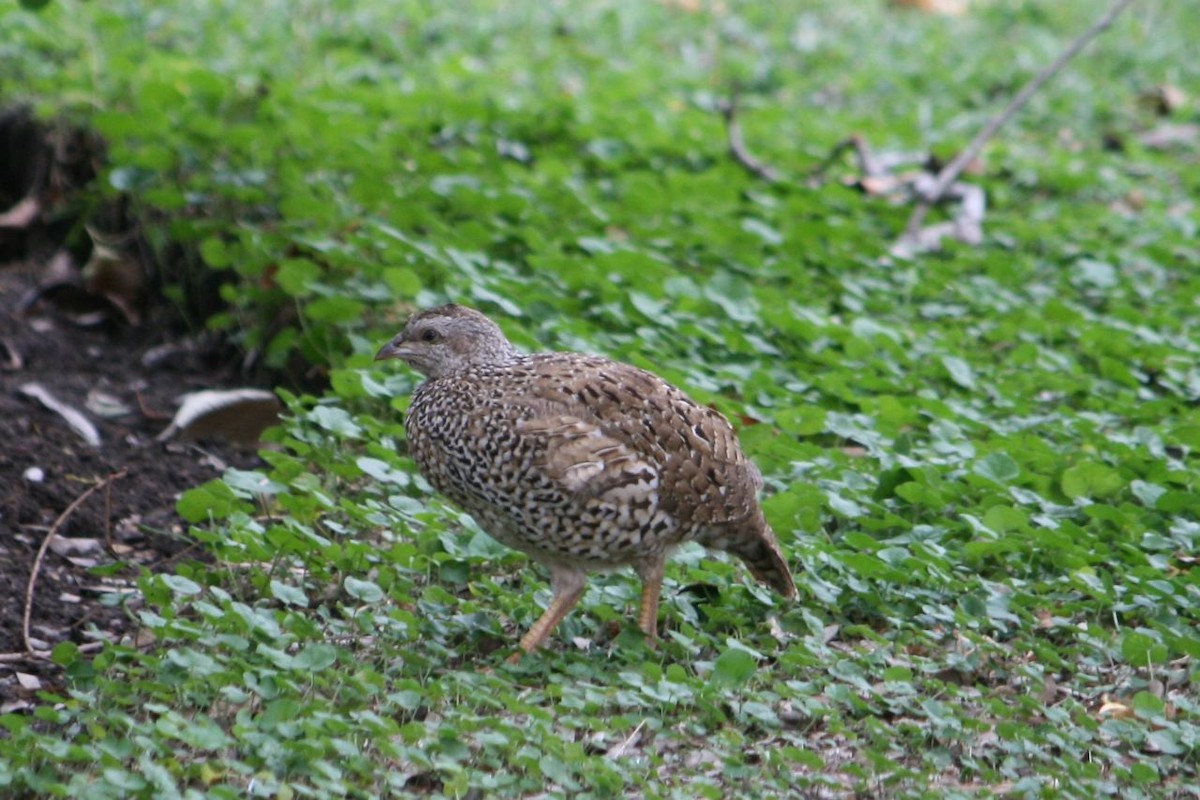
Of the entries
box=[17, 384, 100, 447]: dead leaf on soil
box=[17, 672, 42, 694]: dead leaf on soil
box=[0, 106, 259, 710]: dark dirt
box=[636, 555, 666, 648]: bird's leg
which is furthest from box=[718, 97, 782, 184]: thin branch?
box=[17, 672, 42, 694]: dead leaf on soil

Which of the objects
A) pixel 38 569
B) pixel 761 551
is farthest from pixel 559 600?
pixel 38 569

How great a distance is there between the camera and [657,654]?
4688 mm

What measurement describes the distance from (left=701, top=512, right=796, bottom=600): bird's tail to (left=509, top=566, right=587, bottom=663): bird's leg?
0.44m

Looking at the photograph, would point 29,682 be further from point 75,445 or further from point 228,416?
point 228,416

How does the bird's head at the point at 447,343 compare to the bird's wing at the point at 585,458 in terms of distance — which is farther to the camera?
the bird's head at the point at 447,343

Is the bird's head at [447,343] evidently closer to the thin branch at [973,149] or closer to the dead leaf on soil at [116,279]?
the dead leaf on soil at [116,279]

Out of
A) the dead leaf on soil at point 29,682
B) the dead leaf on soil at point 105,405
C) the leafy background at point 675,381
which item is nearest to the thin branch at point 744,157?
the leafy background at point 675,381

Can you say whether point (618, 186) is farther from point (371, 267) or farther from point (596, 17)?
point (596, 17)

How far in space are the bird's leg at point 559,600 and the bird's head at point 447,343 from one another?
0.70 metres

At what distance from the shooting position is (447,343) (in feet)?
16.8

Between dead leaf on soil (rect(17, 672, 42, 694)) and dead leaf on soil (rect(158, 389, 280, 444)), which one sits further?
dead leaf on soil (rect(158, 389, 280, 444))

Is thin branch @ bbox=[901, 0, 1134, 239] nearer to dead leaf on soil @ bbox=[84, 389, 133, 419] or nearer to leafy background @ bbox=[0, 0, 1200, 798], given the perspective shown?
leafy background @ bbox=[0, 0, 1200, 798]

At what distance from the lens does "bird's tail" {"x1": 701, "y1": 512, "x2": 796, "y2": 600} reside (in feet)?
16.1

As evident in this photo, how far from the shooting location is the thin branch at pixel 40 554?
4746 millimetres
